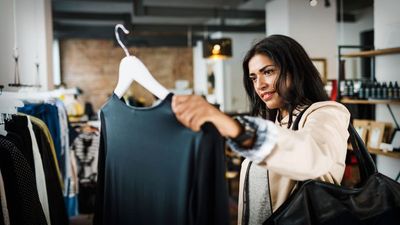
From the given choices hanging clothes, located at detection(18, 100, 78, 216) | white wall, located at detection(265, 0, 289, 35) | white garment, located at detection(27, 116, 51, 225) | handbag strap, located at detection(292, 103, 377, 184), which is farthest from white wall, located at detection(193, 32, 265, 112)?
handbag strap, located at detection(292, 103, 377, 184)

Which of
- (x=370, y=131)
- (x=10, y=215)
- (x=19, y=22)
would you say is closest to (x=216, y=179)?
(x=10, y=215)

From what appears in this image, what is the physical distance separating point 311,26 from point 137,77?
5182mm

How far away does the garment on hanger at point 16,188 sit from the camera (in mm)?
1330

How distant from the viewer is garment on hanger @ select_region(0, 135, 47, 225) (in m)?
1.33

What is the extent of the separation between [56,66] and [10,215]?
10.2 meters

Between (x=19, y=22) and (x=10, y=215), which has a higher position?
(x=19, y=22)

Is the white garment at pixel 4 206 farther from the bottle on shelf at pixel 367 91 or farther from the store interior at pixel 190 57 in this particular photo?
the bottle on shelf at pixel 367 91

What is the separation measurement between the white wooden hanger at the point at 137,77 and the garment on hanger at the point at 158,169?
41 millimetres

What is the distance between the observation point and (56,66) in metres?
10.7

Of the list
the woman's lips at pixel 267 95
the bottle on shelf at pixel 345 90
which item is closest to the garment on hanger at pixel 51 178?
the woman's lips at pixel 267 95

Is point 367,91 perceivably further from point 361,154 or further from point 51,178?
point 51,178

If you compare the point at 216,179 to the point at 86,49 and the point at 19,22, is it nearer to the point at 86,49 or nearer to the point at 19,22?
the point at 19,22

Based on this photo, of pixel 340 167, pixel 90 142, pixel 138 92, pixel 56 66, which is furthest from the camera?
pixel 138 92

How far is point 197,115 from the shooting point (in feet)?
2.94
